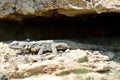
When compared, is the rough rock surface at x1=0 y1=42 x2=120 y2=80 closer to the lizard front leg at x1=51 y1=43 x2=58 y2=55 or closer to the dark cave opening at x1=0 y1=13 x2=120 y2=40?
the lizard front leg at x1=51 y1=43 x2=58 y2=55

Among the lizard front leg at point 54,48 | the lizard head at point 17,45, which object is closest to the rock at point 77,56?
the lizard front leg at point 54,48

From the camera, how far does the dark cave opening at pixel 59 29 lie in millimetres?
7930

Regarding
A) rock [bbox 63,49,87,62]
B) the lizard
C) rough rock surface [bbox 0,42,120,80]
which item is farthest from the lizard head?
rock [bbox 63,49,87,62]

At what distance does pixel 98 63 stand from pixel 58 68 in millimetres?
824

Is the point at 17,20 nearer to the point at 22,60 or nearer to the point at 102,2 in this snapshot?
the point at 22,60

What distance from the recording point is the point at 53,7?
675 cm

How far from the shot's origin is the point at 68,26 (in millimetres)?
8023

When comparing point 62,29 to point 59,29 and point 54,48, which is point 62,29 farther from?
point 54,48

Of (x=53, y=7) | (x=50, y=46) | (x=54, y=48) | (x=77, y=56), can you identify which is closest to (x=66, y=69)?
(x=77, y=56)

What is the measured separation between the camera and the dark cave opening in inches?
312

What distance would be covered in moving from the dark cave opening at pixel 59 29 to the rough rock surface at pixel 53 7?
71 centimetres

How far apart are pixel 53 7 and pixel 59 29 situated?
4.37 feet

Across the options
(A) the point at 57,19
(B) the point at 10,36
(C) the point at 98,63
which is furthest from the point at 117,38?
(B) the point at 10,36

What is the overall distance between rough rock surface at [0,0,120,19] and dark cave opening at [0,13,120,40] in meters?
0.71
